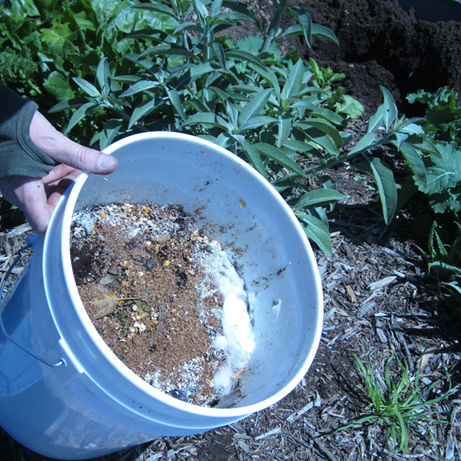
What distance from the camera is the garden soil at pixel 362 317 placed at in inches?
69.7

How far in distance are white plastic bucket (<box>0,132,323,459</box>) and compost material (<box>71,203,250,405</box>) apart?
3.1 inches

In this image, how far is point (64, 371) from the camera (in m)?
1.05

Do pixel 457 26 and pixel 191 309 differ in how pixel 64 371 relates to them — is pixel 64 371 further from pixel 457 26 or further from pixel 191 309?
pixel 457 26

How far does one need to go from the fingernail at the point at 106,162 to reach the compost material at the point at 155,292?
0.40 meters

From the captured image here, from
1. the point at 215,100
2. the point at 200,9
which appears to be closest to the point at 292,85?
the point at 215,100

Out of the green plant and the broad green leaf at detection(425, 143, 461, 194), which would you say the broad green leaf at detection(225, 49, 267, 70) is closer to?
the broad green leaf at detection(425, 143, 461, 194)

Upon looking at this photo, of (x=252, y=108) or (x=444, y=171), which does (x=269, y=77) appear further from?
(x=444, y=171)

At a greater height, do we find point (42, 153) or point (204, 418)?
point (42, 153)

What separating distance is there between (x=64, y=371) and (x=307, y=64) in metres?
2.45

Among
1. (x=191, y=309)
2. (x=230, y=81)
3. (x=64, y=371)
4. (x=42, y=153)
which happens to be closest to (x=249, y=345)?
(x=191, y=309)

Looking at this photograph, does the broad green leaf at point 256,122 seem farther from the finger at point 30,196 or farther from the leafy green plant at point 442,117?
the leafy green plant at point 442,117

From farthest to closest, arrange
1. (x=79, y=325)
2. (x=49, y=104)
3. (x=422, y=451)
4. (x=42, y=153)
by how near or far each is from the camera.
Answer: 1. (x=49, y=104)
2. (x=422, y=451)
3. (x=42, y=153)
4. (x=79, y=325)

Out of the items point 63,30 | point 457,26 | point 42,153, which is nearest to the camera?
point 42,153

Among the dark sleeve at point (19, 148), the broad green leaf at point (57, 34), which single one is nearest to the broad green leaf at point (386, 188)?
the dark sleeve at point (19, 148)
